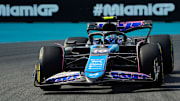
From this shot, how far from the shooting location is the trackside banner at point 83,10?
2350 centimetres

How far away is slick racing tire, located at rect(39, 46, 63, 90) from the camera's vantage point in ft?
21.2

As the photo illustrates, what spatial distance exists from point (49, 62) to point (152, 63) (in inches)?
67.2

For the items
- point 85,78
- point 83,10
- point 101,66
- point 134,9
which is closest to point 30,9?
point 83,10

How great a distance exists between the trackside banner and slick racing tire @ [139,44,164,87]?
16.6 m

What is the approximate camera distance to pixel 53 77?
6.32m

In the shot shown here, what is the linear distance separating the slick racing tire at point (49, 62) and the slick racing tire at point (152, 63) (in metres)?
1.39

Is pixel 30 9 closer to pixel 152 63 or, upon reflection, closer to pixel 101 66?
pixel 152 63

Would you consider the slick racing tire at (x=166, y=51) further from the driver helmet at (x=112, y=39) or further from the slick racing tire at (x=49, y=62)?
the slick racing tire at (x=49, y=62)

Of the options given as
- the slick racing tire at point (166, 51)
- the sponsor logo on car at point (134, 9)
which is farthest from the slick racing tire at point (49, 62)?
the sponsor logo on car at point (134, 9)

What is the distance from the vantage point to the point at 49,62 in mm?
6535

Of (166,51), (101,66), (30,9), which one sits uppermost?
(30,9)

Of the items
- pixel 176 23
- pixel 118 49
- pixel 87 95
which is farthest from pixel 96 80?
pixel 176 23

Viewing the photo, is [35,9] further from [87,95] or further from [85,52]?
[87,95]

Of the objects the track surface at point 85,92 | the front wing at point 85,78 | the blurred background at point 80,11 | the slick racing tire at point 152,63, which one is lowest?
the track surface at point 85,92
